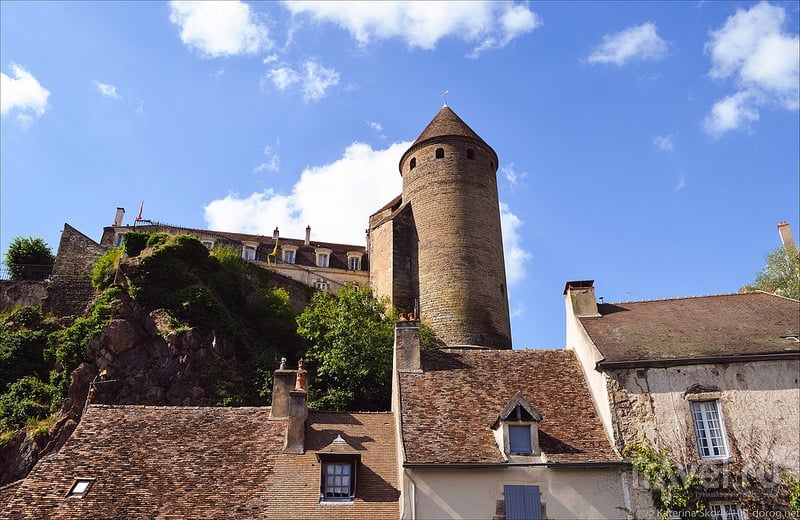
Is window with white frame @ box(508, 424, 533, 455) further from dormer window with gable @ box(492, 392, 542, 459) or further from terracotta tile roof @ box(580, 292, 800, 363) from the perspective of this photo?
terracotta tile roof @ box(580, 292, 800, 363)

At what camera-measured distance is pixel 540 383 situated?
17500 millimetres

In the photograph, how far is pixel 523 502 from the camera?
14359mm

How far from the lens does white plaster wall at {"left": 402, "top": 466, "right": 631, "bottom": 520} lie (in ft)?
46.8

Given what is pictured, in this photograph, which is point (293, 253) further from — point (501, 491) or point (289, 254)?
point (501, 491)

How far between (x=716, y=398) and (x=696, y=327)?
7.99 feet

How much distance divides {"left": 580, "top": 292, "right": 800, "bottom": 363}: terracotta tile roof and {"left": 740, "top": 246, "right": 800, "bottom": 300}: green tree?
17.8m

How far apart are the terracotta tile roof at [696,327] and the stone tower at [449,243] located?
18.1 m

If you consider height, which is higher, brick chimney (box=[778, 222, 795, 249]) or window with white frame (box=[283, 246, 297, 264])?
window with white frame (box=[283, 246, 297, 264])

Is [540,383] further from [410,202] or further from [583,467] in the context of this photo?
[410,202]

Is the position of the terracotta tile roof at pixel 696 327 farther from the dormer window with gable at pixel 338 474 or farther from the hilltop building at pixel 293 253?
the hilltop building at pixel 293 253

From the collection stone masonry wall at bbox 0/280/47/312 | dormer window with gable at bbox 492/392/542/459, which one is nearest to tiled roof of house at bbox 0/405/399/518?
dormer window with gable at bbox 492/392/542/459

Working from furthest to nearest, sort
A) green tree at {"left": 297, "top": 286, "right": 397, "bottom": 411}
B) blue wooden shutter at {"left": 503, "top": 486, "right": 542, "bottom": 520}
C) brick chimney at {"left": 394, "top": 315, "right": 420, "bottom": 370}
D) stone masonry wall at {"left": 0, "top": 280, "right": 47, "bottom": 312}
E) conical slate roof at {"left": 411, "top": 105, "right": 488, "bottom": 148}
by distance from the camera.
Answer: conical slate roof at {"left": 411, "top": 105, "right": 488, "bottom": 148} < stone masonry wall at {"left": 0, "top": 280, "right": 47, "bottom": 312} < green tree at {"left": 297, "top": 286, "right": 397, "bottom": 411} < brick chimney at {"left": 394, "top": 315, "right": 420, "bottom": 370} < blue wooden shutter at {"left": 503, "top": 486, "right": 542, "bottom": 520}

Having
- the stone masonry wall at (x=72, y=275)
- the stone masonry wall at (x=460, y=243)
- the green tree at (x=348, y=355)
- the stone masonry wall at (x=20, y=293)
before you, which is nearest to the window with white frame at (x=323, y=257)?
the stone masonry wall at (x=460, y=243)

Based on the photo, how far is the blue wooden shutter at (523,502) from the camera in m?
14.2
